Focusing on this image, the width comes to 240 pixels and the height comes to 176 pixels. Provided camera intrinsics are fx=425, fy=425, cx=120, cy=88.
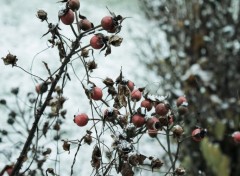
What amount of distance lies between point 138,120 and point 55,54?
2.36 meters

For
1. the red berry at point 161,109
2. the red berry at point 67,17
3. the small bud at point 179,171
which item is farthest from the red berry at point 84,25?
the small bud at point 179,171

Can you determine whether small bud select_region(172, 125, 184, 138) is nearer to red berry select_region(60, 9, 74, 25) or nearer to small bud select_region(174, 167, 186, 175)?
small bud select_region(174, 167, 186, 175)

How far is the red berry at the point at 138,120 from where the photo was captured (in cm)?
101

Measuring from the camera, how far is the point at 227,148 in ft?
9.39

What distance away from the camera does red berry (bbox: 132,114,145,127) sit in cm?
101


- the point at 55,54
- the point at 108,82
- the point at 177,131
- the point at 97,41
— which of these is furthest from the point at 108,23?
the point at 55,54

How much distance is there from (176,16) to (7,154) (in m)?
2.20

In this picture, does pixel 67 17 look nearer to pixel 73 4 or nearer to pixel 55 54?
pixel 73 4

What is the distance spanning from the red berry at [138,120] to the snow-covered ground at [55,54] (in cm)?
119

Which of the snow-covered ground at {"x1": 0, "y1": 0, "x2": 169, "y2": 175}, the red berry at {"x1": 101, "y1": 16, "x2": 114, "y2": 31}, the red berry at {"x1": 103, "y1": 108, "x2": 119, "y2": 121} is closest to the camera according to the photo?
the red berry at {"x1": 101, "y1": 16, "x2": 114, "y2": 31}

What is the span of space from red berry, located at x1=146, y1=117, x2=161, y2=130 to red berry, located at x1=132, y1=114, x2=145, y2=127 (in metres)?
0.02

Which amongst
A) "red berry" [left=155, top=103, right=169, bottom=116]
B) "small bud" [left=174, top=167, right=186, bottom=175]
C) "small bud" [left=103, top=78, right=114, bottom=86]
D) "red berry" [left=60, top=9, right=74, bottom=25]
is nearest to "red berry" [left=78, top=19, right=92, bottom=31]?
"red berry" [left=60, top=9, right=74, bottom=25]

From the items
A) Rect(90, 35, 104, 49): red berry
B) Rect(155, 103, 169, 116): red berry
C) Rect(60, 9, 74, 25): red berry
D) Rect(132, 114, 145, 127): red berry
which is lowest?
Rect(132, 114, 145, 127): red berry

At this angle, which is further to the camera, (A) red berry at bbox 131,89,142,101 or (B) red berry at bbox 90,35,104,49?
(A) red berry at bbox 131,89,142,101
